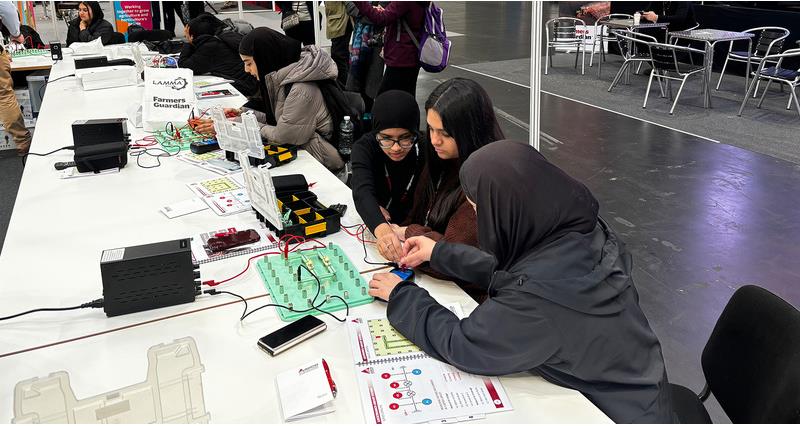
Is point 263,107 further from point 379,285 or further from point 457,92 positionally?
point 379,285

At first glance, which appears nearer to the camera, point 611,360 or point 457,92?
point 611,360

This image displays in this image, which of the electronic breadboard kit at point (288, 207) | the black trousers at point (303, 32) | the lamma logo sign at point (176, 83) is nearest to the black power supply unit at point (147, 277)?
the electronic breadboard kit at point (288, 207)

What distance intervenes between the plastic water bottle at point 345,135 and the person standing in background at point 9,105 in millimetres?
3000

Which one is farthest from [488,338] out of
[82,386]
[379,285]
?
[82,386]

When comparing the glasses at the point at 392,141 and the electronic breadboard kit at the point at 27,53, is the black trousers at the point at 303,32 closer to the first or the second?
the electronic breadboard kit at the point at 27,53

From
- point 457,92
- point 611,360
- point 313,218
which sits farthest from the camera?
point 313,218

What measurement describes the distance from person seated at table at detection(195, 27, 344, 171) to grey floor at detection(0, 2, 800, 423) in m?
1.70

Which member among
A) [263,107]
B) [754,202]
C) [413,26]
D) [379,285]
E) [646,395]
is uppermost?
[413,26]

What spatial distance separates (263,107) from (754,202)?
10.1 ft

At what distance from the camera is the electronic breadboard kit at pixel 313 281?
1.68m

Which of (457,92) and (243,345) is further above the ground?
(457,92)

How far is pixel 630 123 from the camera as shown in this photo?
601 centimetres

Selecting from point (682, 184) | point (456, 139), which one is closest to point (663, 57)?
point (682, 184)

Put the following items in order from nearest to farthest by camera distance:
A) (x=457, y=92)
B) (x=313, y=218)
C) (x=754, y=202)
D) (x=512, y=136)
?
(x=457, y=92) < (x=313, y=218) < (x=754, y=202) < (x=512, y=136)
